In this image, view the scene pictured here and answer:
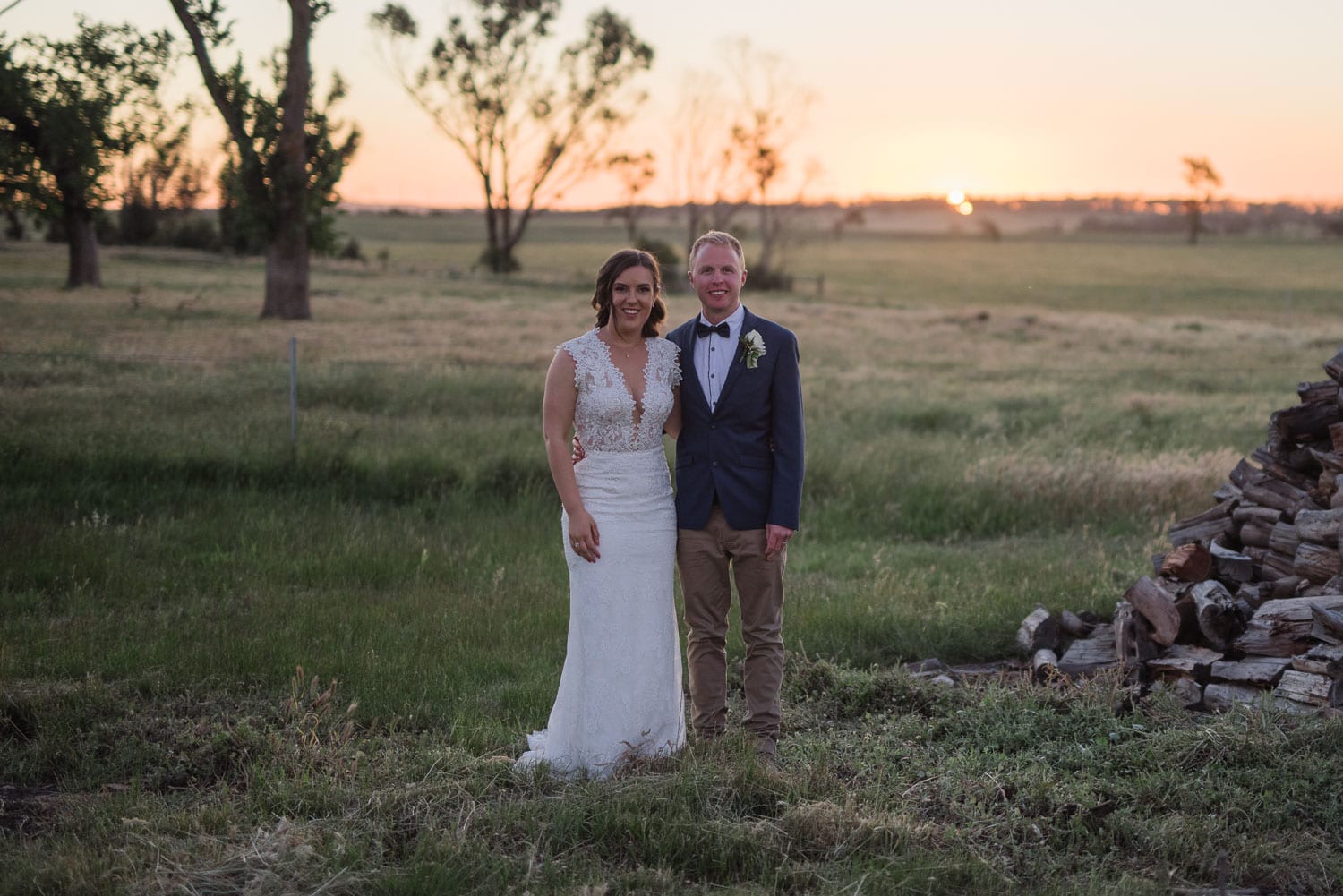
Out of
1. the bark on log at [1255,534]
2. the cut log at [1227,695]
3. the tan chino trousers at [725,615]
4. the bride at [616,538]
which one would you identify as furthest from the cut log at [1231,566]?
the bride at [616,538]

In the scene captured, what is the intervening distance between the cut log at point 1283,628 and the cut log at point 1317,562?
0.31 meters

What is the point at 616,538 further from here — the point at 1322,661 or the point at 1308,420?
the point at 1308,420

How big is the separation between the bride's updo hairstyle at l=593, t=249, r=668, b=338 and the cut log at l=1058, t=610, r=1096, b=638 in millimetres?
→ 3664

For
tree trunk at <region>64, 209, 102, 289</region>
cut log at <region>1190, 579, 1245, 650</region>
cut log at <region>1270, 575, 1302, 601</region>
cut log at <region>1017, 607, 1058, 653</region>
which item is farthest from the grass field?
tree trunk at <region>64, 209, 102, 289</region>

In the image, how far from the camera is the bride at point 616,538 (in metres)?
5.19

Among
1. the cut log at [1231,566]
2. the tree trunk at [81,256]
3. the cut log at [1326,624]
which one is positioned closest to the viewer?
the cut log at [1326,624]

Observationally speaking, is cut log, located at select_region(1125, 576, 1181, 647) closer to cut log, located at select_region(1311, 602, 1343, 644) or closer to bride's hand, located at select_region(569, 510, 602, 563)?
cut log, located at select_region(1311, 602, 1343, 644)

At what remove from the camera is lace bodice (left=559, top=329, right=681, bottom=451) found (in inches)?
204

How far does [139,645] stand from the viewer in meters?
6.80

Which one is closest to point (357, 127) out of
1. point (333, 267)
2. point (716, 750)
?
point (333, 267)

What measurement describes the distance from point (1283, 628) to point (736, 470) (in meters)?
3.29

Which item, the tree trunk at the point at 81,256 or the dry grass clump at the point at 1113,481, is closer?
the dry grass clump at the point at 1113,481

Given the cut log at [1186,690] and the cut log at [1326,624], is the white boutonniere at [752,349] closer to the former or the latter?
the cut log at [1186,690]

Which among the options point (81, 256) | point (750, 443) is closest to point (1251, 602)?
point (750, 443)
